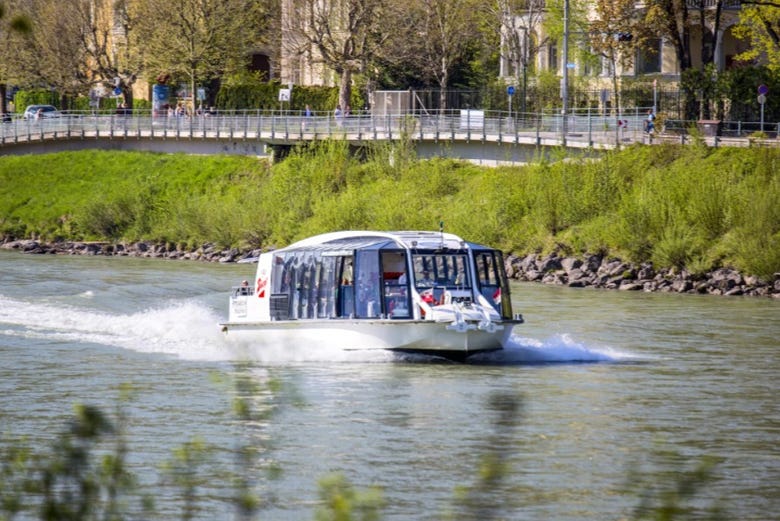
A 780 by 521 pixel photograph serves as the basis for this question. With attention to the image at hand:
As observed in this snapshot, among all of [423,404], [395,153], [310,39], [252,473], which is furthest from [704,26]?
[252,473]

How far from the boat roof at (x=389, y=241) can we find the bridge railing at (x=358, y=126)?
3277 cm

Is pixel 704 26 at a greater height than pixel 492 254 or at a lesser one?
greater

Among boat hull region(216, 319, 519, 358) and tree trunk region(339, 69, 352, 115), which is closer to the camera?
boat hull region(216, 319, 519, 358)

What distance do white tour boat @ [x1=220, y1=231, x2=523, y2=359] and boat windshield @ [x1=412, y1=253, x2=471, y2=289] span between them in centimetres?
2

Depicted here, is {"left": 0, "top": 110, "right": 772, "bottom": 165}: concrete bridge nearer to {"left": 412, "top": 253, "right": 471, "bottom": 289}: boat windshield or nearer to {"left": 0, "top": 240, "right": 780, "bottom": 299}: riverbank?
{"left": 0, "top": 240, "right": 780, "bottom": 299}: riverbank

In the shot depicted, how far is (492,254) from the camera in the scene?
3362cm

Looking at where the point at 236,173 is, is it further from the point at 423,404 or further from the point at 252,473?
the point at 252,473

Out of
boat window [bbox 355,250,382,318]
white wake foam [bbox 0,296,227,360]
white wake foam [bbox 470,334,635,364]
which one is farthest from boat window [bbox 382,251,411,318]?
white wake foam [bbox 0,296,227,360]

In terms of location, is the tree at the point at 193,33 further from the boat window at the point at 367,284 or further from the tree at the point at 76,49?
the boat window at the point at 367,284

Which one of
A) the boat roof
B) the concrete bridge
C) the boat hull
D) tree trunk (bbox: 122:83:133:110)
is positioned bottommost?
the boat hull

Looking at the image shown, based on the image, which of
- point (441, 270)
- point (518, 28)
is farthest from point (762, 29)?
point (441, 270)

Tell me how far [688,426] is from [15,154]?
7231 cm

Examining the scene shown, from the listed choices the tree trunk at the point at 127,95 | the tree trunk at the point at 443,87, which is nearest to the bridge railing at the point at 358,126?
the tree trunk at the point at 443,87

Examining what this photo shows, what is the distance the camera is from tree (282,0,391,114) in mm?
81312
